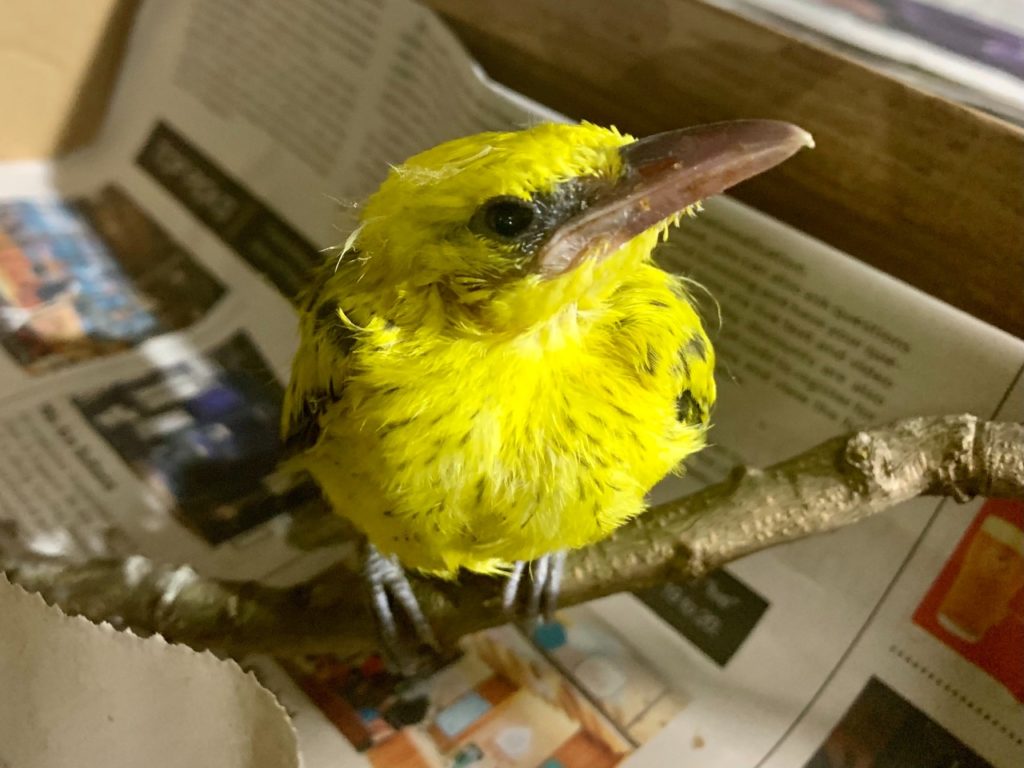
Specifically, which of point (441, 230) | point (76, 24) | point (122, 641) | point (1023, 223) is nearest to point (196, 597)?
point (122, 641)

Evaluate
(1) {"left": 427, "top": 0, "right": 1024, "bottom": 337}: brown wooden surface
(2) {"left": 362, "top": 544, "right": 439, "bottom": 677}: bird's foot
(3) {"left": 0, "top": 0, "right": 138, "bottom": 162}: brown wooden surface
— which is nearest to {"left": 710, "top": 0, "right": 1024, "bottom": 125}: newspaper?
(1) {"left": 427, "top": 0, "right": 1024, "bottom": 337}: brown wooden surface

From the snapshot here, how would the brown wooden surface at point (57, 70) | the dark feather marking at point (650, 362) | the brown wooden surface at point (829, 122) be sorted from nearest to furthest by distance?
the dark feather marking at point (650, 362) → the brown wooden surface at point (829, 122) → the brown wooden surface at point (57, 70)

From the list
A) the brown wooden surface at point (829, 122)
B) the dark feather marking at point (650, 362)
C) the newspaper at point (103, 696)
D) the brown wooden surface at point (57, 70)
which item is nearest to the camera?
the newspaper at point (103, 696)

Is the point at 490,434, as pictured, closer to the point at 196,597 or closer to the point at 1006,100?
the point at 196,597

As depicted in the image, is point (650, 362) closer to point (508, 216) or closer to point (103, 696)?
point (508, 216)

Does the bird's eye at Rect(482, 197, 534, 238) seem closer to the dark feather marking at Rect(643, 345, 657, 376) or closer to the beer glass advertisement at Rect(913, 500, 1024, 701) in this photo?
the dark feather marking at Rect(643, 345, 657, 376)

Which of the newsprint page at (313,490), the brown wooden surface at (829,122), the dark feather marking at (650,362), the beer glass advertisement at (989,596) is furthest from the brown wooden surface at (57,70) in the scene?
the beer glass advertisement at (989,596)

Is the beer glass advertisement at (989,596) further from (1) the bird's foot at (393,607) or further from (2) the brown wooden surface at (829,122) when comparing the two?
(1) the bird's foot at (393,607)
